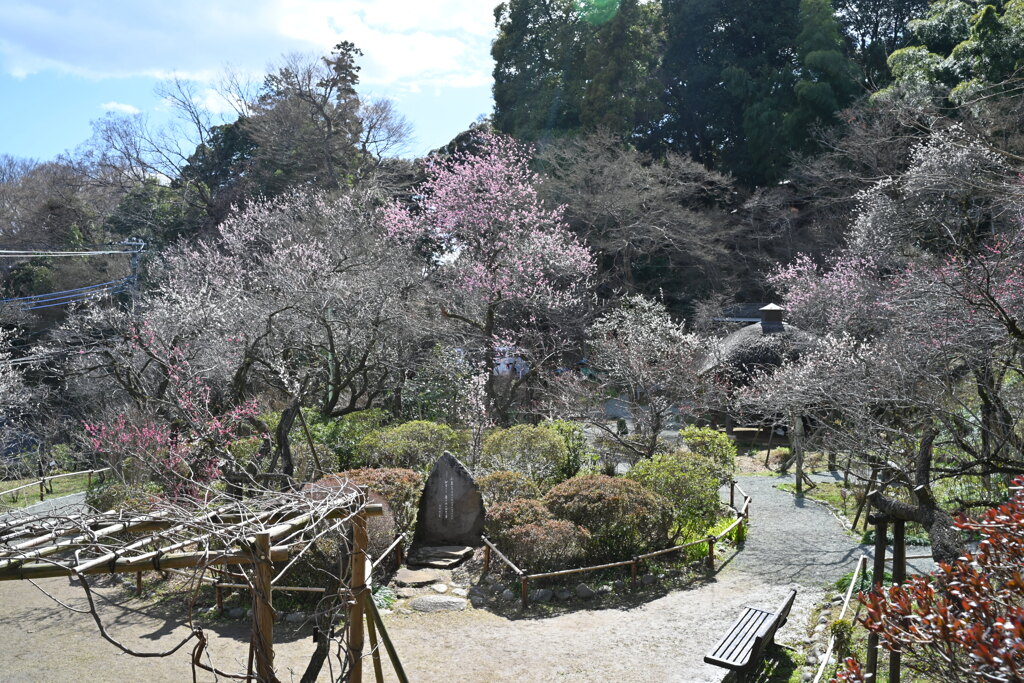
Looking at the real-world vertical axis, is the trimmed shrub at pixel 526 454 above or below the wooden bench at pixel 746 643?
above

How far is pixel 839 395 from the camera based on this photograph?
9.33 meters

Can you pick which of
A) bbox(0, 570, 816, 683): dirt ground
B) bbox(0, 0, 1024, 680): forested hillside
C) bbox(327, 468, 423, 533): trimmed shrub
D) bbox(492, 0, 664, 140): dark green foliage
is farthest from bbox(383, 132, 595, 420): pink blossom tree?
bbox(492, 0, 664, 140): dark green foliage

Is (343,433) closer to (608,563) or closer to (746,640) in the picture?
(608,563)

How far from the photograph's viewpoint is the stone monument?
9562 millimetres

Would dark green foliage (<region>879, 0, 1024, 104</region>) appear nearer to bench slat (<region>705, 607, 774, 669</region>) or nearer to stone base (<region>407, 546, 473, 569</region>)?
bench slat (<region>705, 607, 774, 669</region>)

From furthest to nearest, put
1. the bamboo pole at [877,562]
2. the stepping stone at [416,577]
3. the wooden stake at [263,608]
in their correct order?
the stepping stone at [416,577] → the bamboo pole at [877,562] → the wooden stake at [263,608]

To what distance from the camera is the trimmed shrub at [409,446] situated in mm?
11383

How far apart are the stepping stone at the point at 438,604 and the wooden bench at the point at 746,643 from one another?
3.07 m

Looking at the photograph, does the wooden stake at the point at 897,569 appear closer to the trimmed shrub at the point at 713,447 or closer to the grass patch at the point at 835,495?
the trimmed shrub at the point at 713,447

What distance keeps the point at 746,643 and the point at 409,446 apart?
21.7ft

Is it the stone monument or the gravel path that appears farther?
the stone monument

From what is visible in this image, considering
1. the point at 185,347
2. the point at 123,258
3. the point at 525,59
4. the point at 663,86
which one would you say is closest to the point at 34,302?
the point at 123,258

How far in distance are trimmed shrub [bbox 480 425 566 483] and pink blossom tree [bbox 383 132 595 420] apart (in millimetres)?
3725

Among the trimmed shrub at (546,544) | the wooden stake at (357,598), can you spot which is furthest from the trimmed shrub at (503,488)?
the wooden stake at (357,598)
